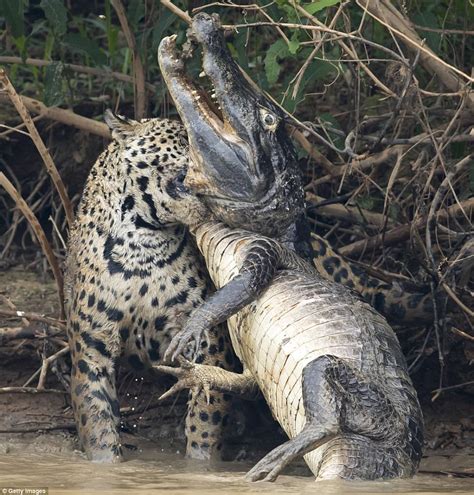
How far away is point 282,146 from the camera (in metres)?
6.43

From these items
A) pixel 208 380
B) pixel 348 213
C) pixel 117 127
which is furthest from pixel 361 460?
pixel 348 213

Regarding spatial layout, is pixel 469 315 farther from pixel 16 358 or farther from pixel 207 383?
pixel 16 358

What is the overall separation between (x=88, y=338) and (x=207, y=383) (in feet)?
2.49

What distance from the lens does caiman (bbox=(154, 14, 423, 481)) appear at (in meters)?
5.37

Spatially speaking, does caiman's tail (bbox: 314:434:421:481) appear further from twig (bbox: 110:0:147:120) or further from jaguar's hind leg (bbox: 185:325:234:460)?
twig (bbox: 110:0:147:120)

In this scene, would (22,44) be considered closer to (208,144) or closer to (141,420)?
(208,144)

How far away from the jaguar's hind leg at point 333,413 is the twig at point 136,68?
9.02ft

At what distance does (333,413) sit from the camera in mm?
5289

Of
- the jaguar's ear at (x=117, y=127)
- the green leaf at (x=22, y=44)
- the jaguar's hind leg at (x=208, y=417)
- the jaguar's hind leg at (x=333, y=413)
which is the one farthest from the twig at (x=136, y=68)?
the jaguar's hind leg at (x=333, y=413)

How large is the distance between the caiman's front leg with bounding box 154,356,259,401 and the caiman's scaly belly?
4.9 inches

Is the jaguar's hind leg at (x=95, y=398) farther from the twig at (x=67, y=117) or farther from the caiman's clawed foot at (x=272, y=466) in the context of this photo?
the twig at (x=67, y=117)

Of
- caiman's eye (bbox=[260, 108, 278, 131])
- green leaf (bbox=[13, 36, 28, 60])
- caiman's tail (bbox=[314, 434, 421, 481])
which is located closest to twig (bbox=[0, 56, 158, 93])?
green leaf (bbox=[13, 36, 28, 60])

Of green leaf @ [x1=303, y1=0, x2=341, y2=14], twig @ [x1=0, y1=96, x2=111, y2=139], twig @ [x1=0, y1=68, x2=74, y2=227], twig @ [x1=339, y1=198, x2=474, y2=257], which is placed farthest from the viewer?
twig @ [x1=0, y1=96, x2=111, y2=139]

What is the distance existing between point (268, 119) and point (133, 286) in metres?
1.02
